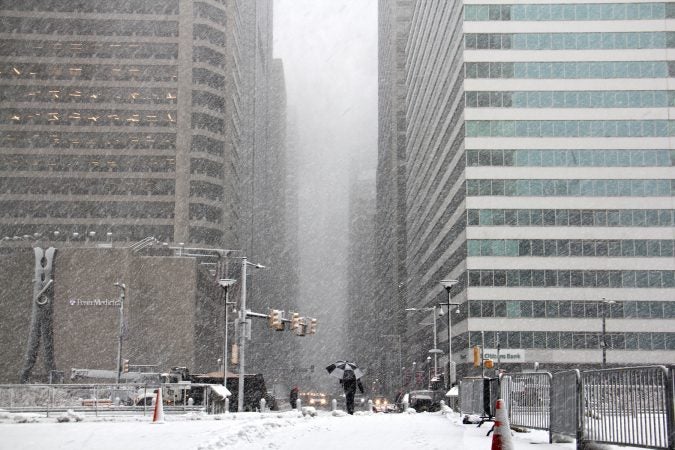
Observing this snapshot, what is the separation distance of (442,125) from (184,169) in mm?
33378

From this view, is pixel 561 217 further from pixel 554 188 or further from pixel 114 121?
pixel 114 121

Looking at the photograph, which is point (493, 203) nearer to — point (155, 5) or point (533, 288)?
point (533, 288)

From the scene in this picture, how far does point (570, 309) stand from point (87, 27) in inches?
2774

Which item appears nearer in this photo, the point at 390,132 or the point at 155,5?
the point at 155,5

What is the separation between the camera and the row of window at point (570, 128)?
251 feet

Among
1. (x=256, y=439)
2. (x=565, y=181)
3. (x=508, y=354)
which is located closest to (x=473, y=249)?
(x=508, y=354)

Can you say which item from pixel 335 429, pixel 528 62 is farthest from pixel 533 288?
pixel 335 429

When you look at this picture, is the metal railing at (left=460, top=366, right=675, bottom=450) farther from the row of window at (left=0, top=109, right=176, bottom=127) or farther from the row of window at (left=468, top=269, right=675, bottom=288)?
the row of window at (left=0, top=109, right=176, bottom=127)

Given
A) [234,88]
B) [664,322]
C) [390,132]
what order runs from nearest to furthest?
1. [664,322]
2. [234,88]
3. [390,132]

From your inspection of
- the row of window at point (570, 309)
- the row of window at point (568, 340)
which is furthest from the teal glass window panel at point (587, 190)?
the row of window at point (568, 340)

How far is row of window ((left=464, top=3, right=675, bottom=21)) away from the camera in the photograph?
77.9 meters

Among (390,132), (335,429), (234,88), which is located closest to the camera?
(335,429)

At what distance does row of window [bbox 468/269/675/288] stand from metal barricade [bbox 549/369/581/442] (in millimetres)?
62523

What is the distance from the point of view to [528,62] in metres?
78.8
